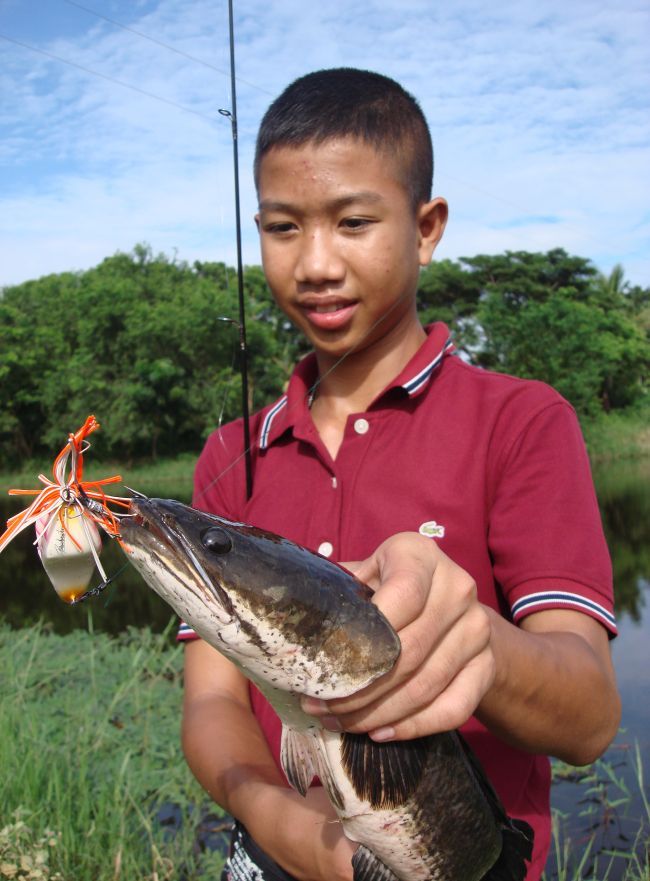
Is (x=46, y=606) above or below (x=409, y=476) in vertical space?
below

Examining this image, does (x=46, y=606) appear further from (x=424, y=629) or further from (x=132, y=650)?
(x=424, y=629)

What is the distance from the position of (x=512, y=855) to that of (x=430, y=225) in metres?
1.52

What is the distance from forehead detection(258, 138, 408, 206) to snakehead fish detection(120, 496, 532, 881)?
947 millimetres

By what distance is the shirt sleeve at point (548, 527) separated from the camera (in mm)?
1602

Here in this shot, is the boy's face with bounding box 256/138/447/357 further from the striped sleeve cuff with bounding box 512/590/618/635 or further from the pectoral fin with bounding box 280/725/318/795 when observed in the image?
the pectoral fin with bounding box 280/725/318/795

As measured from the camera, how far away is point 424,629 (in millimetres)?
1202

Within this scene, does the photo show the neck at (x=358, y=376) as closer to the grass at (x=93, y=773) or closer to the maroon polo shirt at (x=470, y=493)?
the maroon polo shirt at (x=470, y=493)

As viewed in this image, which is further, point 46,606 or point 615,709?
point 46,606

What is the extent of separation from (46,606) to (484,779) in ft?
33.3

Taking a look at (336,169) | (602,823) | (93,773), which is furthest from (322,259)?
(602,823)

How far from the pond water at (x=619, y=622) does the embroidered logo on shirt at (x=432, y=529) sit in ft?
2.18

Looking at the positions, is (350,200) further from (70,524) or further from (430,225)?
(70,524)

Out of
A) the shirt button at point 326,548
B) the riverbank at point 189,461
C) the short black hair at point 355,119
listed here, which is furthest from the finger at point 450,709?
the riverbank at point 189,461

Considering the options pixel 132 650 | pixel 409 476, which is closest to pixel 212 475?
pixel 409 476
